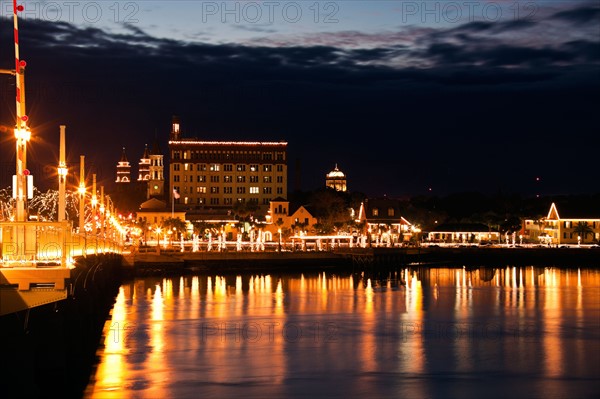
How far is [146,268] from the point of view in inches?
4006

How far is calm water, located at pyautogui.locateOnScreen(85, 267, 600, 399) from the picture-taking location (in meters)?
35.7

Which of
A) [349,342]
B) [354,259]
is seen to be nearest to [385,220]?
[354,259]

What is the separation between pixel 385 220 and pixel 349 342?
114237mm

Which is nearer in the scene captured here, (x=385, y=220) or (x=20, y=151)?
(x=20, y=151)

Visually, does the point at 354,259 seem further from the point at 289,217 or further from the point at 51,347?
the point at 51,347

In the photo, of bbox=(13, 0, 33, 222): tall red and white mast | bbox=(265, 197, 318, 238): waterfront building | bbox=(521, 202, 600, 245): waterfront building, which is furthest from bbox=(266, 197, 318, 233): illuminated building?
bbox=(13, 0, 33, 222): tall red and white mast

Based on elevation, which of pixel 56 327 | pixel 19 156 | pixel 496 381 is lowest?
pixel 496 381

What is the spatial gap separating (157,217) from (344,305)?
113 m

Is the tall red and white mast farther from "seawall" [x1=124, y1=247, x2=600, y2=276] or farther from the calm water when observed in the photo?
"seawall" [x1=124, y1=247, x2=600, y2=276]

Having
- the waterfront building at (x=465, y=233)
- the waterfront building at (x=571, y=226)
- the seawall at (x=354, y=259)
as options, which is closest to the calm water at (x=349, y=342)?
the seawall at (x=354, y=259)

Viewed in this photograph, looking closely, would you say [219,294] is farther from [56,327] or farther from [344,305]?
[56,327]

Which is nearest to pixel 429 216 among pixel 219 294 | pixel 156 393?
pixel 219 294

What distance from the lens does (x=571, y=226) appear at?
516 feet

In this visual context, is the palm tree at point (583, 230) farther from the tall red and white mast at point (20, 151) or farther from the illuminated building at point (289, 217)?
the tall red and white mast at point (20, 151)
